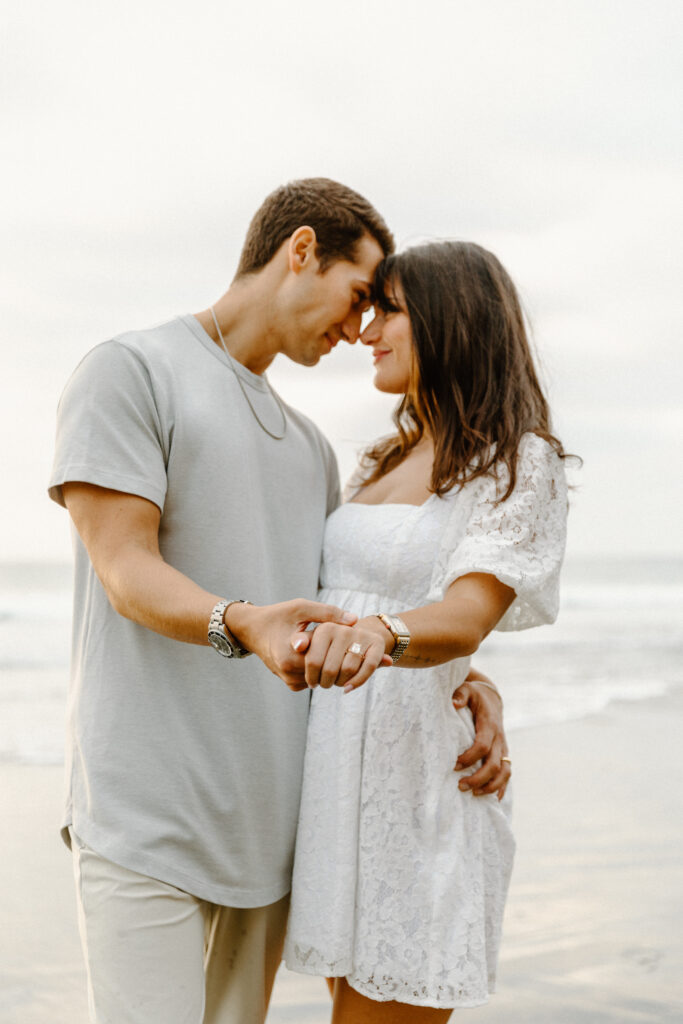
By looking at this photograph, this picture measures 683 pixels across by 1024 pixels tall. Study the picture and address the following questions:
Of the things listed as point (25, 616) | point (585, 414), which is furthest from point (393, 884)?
point (585, 414)

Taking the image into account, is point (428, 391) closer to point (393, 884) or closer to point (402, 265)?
point (402, 265)

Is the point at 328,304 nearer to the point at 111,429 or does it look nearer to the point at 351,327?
the point at 351,327

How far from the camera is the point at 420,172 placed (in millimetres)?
8008

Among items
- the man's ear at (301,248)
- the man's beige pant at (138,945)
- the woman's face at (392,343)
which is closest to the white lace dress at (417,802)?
the man's beige pant at (138,945)

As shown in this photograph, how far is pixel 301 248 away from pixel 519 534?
0.93 m

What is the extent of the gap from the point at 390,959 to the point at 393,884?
15 cm

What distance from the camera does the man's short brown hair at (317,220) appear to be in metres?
2.55

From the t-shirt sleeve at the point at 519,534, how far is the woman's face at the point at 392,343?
0.42 metres

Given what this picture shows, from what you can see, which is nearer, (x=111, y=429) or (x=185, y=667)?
(x=111, y=429)

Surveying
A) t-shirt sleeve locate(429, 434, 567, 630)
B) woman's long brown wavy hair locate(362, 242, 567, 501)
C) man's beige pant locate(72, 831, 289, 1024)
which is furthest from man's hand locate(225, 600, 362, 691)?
woman's long brown wavy hair locate(362, 242, 567, 501)

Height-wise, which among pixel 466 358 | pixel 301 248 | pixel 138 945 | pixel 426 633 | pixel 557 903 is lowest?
pixel 557 903

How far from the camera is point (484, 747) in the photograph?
89.3 inches

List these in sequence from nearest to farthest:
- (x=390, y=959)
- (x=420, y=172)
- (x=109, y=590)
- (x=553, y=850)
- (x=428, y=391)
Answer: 1. (x=109, y=590)
2. (x=390, y=959)
3. (x=428, y=391)
4. (x=553, y=850)
5. (x=420, y=172)

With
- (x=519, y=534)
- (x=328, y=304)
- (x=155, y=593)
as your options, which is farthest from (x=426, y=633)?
(x=328, y=304)
